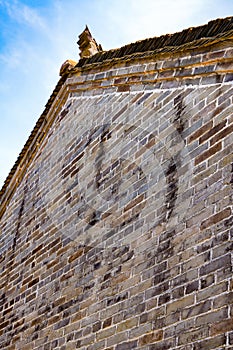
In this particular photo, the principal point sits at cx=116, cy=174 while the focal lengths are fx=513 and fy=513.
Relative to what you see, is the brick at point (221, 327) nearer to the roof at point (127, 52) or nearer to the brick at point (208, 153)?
the brick at point (208, 153)

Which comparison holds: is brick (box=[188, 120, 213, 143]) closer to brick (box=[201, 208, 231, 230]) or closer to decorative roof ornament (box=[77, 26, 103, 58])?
brick (box=[201, 208, 231, 230])

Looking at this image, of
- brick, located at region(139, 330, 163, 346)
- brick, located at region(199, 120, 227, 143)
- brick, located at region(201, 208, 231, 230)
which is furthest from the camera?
brick, located at region(199, 120, 227, 143)

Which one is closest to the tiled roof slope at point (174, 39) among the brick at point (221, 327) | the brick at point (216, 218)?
the brick at point (216, 218)

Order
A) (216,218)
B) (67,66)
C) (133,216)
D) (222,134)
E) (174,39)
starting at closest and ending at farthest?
(216,218)
(222,134)
(133,216)
(174,39)
(67,66)

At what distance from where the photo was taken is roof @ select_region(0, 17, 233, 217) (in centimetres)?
433

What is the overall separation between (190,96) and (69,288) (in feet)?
7.13

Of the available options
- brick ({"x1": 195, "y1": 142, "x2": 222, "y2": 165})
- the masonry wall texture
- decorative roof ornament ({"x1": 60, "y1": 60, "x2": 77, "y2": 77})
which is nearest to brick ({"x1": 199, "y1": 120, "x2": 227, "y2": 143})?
the masonry wall texture

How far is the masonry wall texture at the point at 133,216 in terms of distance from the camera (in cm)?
352

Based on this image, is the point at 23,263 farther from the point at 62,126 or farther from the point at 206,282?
the point at 206,282

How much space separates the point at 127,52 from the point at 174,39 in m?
0.84

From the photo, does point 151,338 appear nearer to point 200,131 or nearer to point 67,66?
point 200,131

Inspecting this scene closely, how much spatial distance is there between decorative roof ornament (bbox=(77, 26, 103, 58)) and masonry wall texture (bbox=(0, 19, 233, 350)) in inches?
17.1

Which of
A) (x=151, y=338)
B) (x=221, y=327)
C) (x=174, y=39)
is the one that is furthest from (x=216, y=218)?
(x=174, y=39)

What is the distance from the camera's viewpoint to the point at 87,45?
704 centimetres
